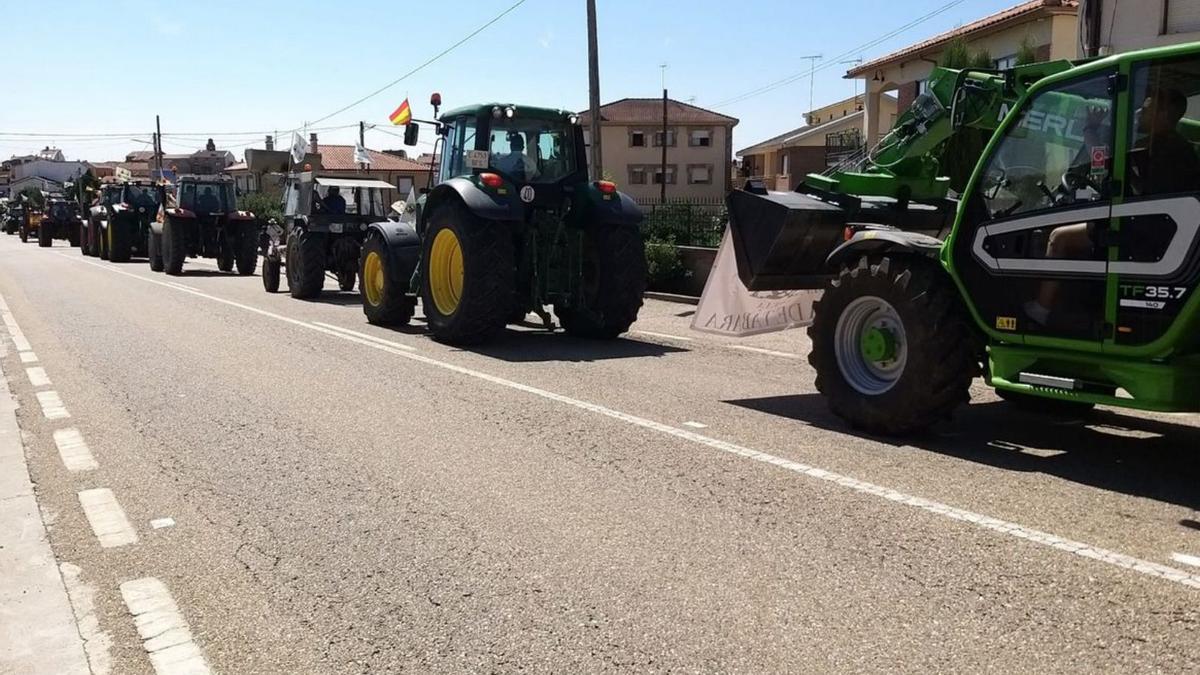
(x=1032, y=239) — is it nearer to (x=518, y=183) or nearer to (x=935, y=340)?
(x=935, y=340)

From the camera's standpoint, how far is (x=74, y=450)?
22.2 feet

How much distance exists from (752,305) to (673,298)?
8.28 meters

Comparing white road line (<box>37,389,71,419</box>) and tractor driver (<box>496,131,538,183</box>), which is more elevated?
tractor driver (<box>496,131,538,183</box>)

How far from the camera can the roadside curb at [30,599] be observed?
12.3ft

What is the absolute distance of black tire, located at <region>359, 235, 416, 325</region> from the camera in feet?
43.6

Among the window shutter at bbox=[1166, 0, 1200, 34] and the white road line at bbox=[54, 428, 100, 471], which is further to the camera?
the window shutter at bbox=[1166, 0, 1200, 34]

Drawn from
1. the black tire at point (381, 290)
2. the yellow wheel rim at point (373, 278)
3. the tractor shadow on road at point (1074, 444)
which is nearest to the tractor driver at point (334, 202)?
the black tire at point (381, 290)

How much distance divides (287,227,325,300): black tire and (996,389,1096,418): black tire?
13.4 meters

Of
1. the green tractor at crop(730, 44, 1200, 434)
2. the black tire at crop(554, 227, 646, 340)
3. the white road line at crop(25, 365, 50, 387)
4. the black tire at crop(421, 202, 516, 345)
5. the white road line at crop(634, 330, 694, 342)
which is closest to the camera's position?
the green tractor at crop(730, 44, 1200, 434)

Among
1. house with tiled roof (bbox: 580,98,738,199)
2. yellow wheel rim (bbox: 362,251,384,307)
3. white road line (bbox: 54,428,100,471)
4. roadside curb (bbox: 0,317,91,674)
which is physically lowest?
roadside curb (bbox: 0,317,91,674)

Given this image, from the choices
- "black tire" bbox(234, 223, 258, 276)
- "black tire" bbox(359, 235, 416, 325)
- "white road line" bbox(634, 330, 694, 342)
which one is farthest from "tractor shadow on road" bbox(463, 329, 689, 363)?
"black tire" bbox(234, 223, 258, 276)

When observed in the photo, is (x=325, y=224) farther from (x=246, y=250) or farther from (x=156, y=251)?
(x=156, y=251)

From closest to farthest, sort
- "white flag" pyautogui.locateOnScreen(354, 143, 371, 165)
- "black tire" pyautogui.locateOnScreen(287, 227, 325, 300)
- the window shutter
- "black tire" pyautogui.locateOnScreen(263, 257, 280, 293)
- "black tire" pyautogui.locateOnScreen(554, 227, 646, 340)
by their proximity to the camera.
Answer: "black tire" pyautogui.locateOnScreen(554, 227, 646, 340) → the window shutter → "black tire" pyautogui.locateOnScreen(287, 227, 325, 300) → "black tire" pyautogui.locateOnScreen(263, 257, 280, 293) → "white flag" pyautogui.locateOnScreen(354, 143, 371, 165)

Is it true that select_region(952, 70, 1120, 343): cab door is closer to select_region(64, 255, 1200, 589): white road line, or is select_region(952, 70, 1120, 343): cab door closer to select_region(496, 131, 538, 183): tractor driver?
select_region(64, 255, 1200, 589): white road line
